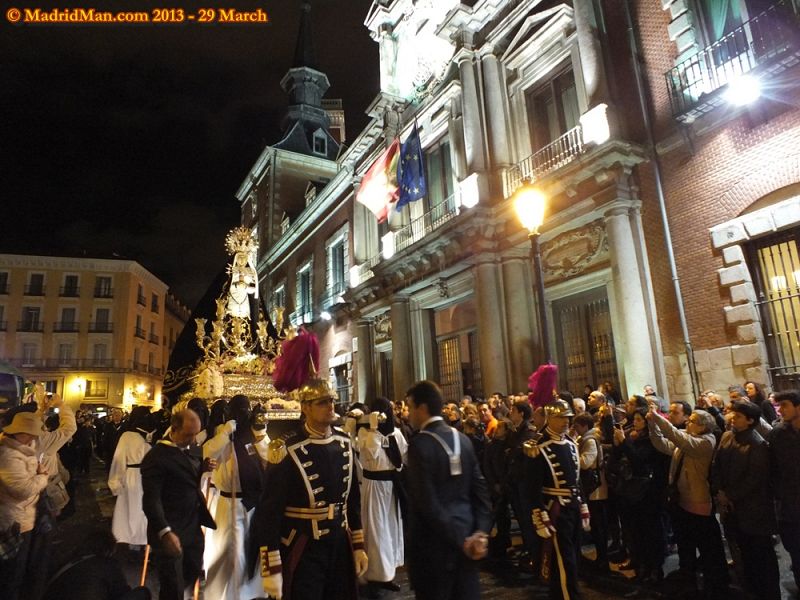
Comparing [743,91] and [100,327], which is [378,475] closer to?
[743,91]

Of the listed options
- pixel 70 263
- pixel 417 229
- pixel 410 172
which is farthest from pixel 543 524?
pixel 70 263

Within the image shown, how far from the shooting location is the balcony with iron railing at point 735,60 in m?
8.81

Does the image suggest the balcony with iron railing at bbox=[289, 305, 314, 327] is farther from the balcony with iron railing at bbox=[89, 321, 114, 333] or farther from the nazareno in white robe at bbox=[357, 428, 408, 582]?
the balcony with iron railing at bbox=[89, 321, 114, 333]

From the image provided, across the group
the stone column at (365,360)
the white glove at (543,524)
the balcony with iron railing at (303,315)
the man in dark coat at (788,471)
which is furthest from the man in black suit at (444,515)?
the balcony with iron railing at (303,315)

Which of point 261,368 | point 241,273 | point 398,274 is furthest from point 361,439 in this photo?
point 398,274

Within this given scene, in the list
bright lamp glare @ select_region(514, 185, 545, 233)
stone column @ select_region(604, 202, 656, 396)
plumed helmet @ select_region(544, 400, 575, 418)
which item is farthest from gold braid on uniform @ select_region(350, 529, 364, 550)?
stone column @ select_region(604, 202, 656, 396)

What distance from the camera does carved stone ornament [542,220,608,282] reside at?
12.1 meters

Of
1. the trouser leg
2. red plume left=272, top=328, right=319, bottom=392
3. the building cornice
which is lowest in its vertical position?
the trouser leg

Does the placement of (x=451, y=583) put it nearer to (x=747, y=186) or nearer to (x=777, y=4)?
(x=747, y=186)

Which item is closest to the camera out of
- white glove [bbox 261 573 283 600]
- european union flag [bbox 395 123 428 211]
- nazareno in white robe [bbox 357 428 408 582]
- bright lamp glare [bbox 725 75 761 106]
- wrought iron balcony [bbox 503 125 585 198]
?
white glove [bbox 261 573 283 600]

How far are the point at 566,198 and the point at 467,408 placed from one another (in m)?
5.89

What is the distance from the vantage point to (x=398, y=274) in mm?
18344

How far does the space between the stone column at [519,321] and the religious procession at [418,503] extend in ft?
16.7

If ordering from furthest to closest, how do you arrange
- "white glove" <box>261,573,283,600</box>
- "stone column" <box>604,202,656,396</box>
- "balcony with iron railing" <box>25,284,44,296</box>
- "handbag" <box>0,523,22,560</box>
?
"balcony with iron railing" <box>25,284,44,296</box>, "stone column" <box>604,202,656,396</box>, "handbag" <box>0,523,22,560</box>, "white glove" <box>261,573,283,600</box>
